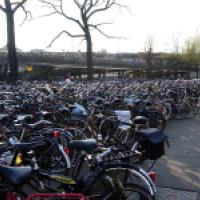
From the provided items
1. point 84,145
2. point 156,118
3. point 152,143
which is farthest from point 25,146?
point 156,118

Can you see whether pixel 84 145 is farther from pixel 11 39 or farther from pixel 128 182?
pixel 11 39

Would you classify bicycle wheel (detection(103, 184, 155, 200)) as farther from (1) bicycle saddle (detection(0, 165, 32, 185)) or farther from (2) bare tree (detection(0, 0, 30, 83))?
(2) bare tree (detection(0, 0, 30, 83))

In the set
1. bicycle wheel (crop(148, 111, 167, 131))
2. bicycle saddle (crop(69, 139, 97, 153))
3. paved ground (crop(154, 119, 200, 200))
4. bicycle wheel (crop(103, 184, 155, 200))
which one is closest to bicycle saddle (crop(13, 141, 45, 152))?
bicycle saddle (crop(69, 139, 97, 153))

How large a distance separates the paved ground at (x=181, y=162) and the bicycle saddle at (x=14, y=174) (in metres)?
2.49

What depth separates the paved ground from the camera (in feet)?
15.3

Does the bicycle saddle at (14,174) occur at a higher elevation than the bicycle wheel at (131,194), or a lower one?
higher

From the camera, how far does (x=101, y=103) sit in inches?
302

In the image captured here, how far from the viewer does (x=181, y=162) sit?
5.64 m

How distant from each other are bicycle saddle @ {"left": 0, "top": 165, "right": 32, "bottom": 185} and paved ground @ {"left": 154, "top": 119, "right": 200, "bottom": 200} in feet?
8.16

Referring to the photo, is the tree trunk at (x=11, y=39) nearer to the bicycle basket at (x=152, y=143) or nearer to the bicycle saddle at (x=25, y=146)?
the bicycle saddle at (x=25, y=146)

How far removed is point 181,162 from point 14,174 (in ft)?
12.1

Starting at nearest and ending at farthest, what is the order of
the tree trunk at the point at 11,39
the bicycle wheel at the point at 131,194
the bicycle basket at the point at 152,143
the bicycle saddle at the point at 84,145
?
the bicycle wheel at the point at 131,194
the bicycle saddle at the point at 84,145
the bicycle basket at the point at 152,143
the tree trunk at the point at 11,39

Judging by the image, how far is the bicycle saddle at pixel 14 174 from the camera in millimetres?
2568

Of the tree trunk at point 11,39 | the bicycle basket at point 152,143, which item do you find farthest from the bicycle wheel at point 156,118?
the tree trunk at point 11,39
